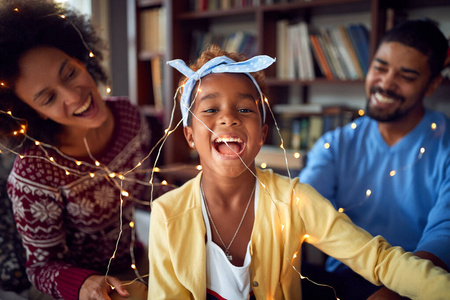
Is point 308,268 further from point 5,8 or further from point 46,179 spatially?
point 5,8

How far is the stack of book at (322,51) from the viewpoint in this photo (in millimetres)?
1974

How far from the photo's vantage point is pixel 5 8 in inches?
39.1

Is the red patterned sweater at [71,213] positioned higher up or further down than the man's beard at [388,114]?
further down

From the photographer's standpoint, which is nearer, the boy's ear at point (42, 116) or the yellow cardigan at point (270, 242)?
the yellow cardigan at point (270, 242)

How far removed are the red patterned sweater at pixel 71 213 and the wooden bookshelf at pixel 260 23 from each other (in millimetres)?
1058

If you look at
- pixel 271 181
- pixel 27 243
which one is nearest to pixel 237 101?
pixel 271 181

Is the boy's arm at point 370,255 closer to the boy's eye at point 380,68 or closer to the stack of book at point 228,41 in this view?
the boy's eye at point 380,68

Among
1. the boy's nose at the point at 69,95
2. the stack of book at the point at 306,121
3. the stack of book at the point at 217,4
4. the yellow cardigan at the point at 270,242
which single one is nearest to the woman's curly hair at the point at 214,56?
the yellow cardigan at the point at 270,242

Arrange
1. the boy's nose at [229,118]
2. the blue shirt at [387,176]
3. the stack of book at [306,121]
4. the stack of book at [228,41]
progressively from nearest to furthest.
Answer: the boy's nose at [229,118]
the blue shirt at [387,176]
the stack of book at [306,121]
the stack of book at [228,41]

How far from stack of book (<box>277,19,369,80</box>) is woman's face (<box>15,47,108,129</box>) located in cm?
131

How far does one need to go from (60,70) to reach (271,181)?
0.70 meters

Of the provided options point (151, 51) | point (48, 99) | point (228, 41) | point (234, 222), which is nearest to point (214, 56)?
point (234, 222)

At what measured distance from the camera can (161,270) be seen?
34.6 inches

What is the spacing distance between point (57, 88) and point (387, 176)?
3.61 feet
